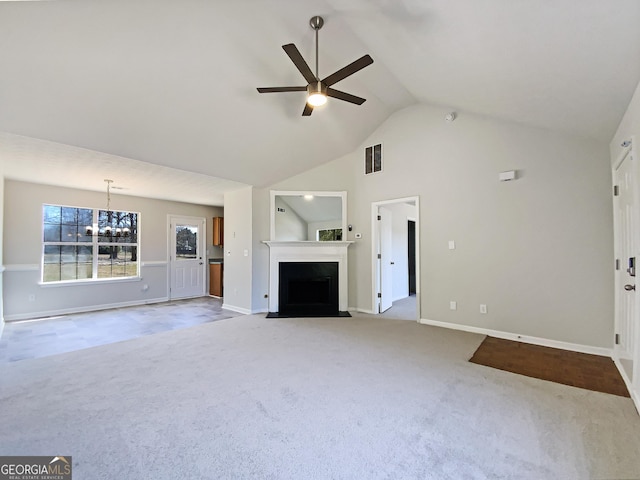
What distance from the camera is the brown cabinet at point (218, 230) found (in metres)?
7.48

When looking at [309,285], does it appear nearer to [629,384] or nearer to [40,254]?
[629,384]

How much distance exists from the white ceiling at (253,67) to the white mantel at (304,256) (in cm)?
183

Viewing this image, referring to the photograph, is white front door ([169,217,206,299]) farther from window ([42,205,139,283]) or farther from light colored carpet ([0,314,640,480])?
light colored carpet ([0,314,640,480])

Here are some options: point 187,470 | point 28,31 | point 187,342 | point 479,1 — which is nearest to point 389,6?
point 479,1

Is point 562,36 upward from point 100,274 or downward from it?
upward

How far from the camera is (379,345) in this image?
11.4 ft

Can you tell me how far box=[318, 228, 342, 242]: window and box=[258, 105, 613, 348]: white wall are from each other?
1253 mm

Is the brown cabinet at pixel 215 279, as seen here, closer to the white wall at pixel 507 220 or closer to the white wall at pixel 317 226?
the white wall at pixel 317 226

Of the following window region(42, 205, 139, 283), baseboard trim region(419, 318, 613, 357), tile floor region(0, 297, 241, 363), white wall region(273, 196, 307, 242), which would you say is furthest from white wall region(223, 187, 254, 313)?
baseboard trim region(419, 318, 613, 357)

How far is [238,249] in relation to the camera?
562 centimetres

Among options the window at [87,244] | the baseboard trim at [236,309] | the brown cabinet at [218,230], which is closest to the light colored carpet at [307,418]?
the baseboard trim at [236,309]

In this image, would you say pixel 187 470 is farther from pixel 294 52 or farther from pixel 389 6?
pixel 389 6

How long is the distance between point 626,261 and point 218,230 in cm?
725

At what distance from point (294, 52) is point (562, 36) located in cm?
189
